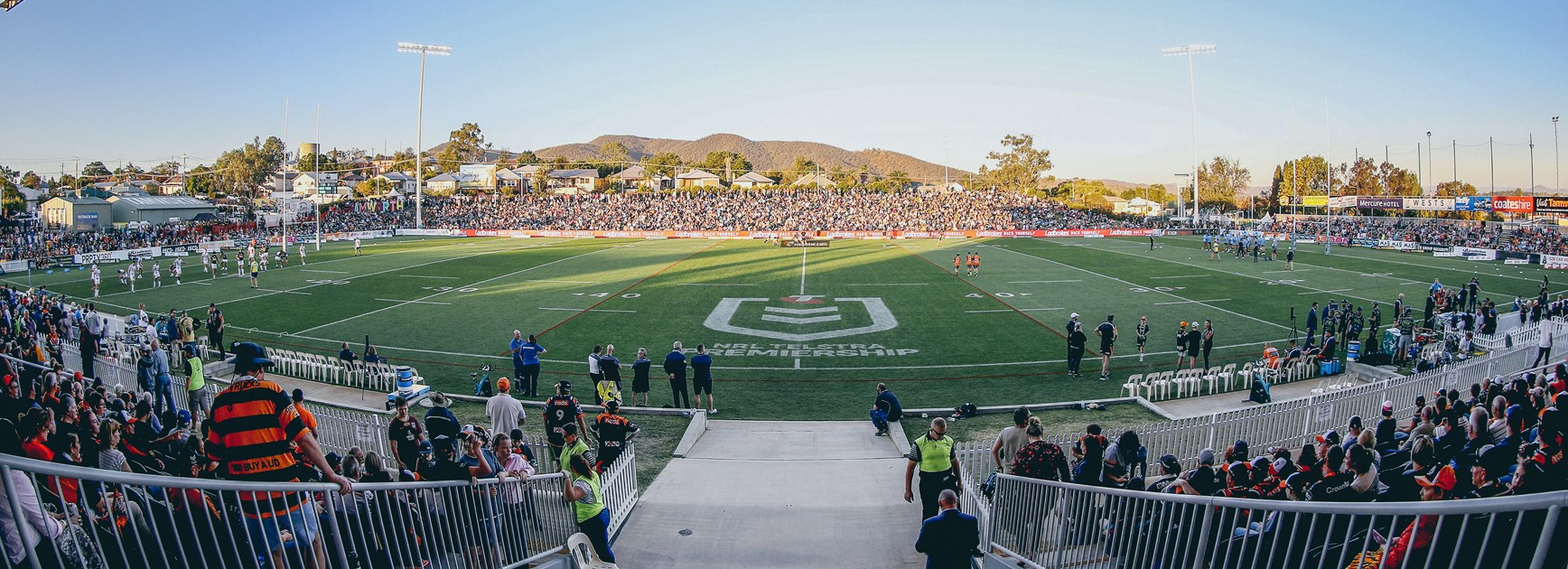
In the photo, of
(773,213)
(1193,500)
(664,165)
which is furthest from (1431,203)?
(664,165)

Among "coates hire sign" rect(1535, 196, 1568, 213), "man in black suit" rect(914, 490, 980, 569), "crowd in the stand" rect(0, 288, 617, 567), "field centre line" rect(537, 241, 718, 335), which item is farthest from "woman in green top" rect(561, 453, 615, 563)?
"coates hire sign" rect(1535, 196, 1568, 213)

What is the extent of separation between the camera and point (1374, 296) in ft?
115

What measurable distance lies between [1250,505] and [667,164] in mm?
178297

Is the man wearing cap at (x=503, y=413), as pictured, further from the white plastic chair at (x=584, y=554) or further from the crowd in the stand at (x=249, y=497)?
the white plastic chair at (x=584, y=554)

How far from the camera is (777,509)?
33.9 feet

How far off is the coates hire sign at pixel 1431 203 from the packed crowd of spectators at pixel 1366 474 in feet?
261

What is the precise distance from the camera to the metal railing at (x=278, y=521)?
12.1 ft

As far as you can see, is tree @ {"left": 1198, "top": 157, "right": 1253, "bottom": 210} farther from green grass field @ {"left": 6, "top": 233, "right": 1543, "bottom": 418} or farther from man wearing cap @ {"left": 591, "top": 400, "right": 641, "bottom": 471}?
man wearing cap @ {"left": 591, "top": 400, "right": 641, "bottom": 471}

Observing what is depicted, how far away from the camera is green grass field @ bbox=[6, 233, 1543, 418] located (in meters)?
21.5

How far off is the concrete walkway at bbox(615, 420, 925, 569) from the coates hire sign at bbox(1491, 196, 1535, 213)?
80.0m

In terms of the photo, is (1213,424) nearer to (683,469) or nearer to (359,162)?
(683,469)

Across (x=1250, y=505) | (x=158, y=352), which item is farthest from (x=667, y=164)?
(x=1250, y=505)

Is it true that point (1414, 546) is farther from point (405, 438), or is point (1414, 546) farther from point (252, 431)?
point (405, 438)

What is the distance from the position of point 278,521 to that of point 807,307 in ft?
91.6
